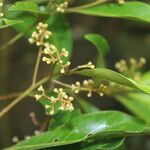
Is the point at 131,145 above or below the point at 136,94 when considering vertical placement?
below

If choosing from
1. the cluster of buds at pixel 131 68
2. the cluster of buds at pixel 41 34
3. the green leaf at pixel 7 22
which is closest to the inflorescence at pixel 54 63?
the cluster of buds at pixel 41 34

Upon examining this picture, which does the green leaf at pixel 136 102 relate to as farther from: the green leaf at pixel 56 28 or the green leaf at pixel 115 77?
the green leaf at pixel 115 77

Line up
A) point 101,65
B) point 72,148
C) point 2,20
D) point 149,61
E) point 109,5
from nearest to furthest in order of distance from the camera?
point 2,20 < point 72,148 < point 109,5 < point 101,65 < point 149,61

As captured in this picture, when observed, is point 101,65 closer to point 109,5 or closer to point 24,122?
point 109,5

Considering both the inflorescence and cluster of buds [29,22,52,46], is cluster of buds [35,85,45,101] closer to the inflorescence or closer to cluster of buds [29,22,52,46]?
the inflorescence

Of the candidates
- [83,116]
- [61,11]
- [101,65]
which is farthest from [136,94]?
[61,11]
